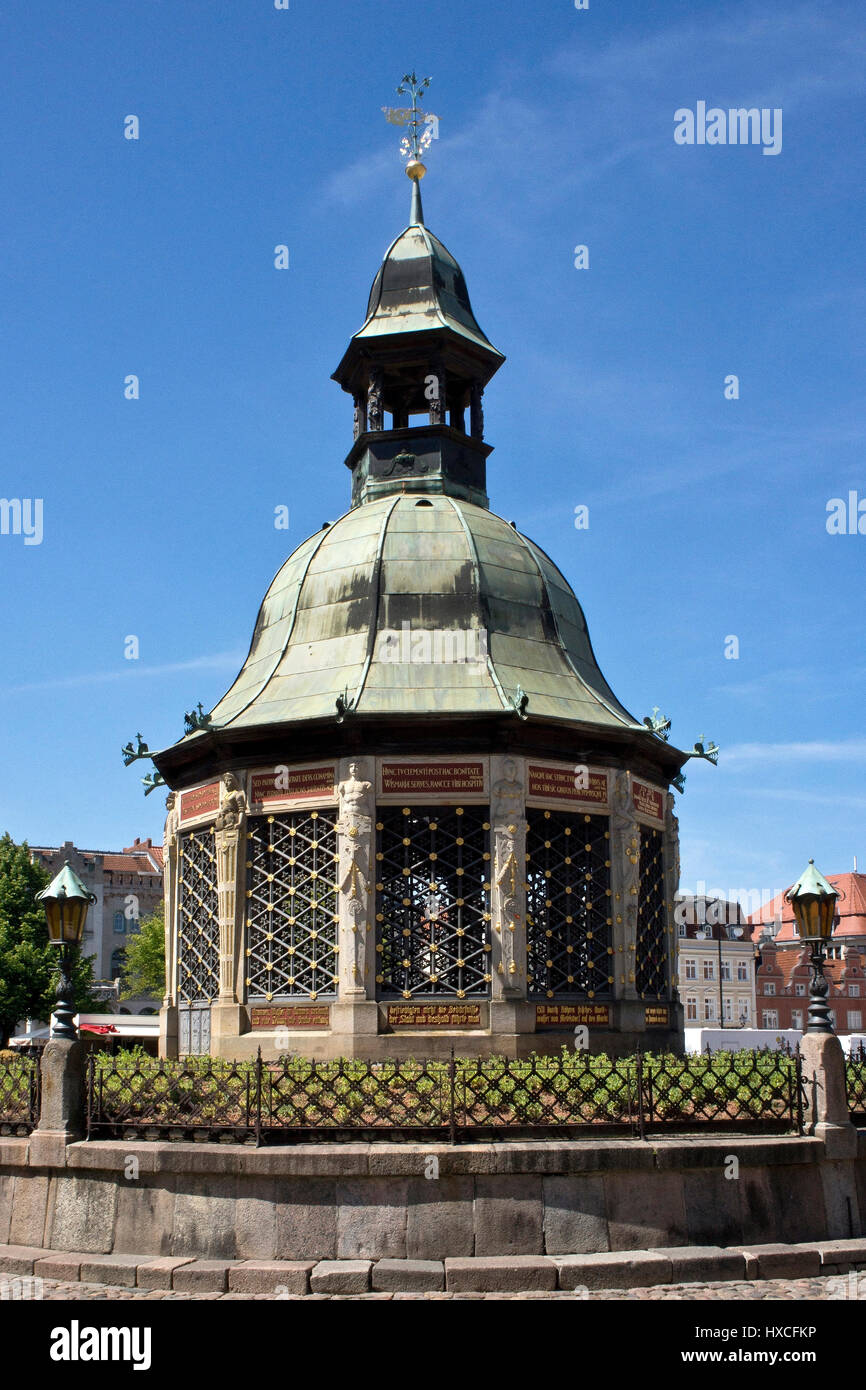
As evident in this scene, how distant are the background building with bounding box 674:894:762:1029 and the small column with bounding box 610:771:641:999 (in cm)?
7331

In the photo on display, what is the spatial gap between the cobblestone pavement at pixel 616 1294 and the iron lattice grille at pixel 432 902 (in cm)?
698

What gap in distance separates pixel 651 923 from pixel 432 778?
5.26 m

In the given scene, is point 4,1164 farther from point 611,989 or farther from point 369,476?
point 369,476

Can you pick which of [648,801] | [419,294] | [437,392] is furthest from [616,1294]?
[419,294]

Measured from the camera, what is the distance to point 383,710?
2027cm

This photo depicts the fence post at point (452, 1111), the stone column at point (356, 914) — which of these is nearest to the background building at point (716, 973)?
the stone column at point (356, 914)

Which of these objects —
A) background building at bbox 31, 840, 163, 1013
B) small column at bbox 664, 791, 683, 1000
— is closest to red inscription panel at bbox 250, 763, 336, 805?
small column at bbox 664, 791, 683, 1000

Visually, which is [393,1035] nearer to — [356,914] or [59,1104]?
[356,914]

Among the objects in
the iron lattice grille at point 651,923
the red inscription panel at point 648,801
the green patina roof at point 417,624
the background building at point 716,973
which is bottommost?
the background building at point 716,973

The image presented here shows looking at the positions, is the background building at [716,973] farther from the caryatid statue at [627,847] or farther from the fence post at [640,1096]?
the fence post at [640,1096]

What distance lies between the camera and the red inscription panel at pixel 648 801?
22.2 meters

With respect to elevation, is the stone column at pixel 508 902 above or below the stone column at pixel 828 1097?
above

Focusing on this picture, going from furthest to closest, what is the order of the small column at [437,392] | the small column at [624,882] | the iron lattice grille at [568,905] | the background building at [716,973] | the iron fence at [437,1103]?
the background building at [716,973]
the small column at [437,392]
the small column at [624,882]
the iron lattice grille at [568,905]
the iron fence at [437,1103]

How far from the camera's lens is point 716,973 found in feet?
310
